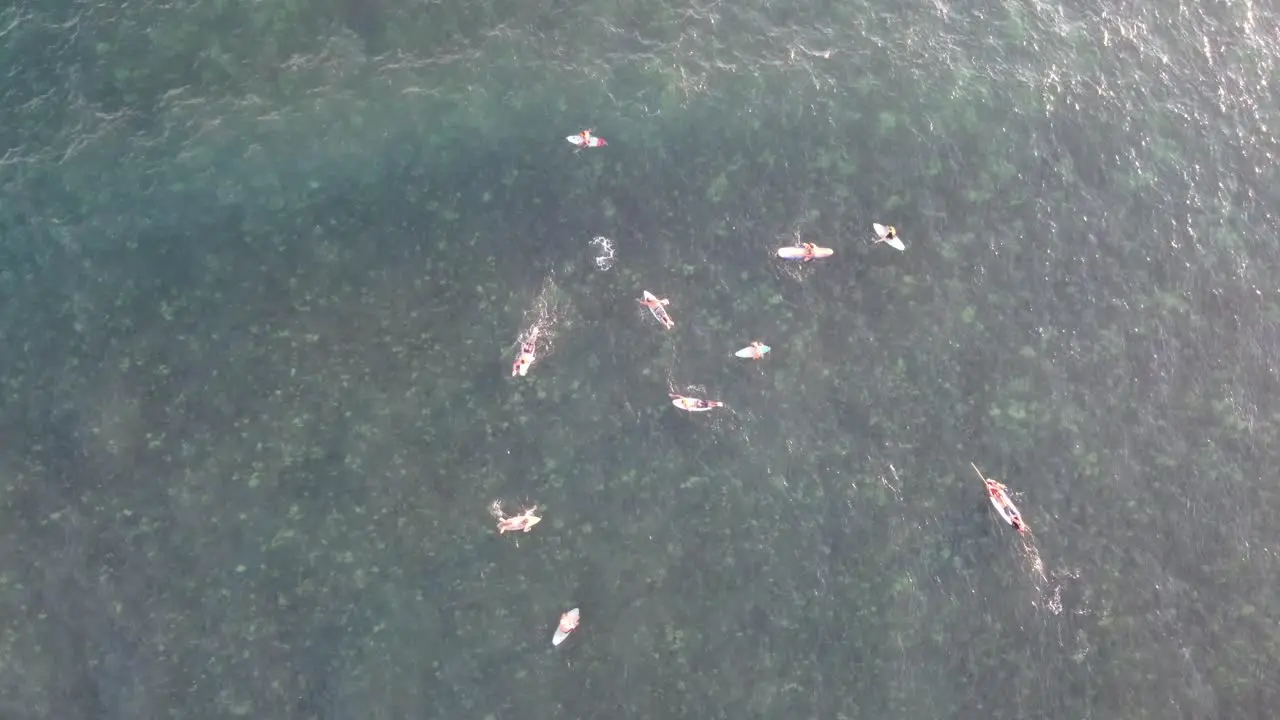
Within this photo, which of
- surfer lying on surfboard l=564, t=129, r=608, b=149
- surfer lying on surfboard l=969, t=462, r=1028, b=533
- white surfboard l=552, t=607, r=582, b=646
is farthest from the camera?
surfer lying on surfboard l=564, t=129, r=608, b=149

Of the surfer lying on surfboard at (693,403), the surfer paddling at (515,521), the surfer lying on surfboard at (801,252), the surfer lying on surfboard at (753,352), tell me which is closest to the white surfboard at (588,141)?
the surfer lying on surfboard at (801,252)

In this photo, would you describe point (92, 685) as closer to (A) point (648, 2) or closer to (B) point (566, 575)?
(B) point (566, 575)

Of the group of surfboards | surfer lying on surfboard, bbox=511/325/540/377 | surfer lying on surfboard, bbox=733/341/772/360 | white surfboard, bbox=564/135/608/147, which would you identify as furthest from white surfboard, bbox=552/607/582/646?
white surfboard, bbox=564/135/608/147

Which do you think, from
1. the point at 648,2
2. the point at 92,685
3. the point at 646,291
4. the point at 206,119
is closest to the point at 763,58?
the point at 648,2

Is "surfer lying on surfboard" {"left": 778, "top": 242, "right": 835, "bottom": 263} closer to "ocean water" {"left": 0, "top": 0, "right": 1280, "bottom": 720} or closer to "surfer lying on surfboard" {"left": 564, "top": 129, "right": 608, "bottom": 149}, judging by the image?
"ocean water" {"left": 0, "top": 0, "right": 1280, "bottom": 720}

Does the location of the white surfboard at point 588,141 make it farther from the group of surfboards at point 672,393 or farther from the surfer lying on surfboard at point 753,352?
Result: the surfer lying on surfboard at point 753,352

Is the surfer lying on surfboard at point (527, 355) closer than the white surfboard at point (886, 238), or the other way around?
the surfer lying on surfboard at point (527, 355)
